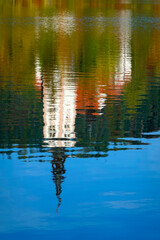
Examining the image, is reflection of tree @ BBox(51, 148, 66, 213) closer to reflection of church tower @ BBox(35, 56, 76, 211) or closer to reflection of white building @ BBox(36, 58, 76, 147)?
reflection of church tower @ BBox(35, 56, 76, 211)

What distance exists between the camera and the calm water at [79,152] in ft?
34.4

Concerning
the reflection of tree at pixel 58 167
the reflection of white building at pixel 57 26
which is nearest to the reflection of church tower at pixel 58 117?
the reflection of tree at pixel 58 167

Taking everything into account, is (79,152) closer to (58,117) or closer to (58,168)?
(58,168)

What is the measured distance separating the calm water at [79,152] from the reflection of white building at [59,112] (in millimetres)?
28

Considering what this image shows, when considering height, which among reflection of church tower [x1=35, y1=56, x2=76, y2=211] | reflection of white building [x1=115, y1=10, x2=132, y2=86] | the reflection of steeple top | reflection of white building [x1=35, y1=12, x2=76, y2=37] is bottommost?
the reflection of steeple top

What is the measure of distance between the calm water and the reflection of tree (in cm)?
2

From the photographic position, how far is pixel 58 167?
1358 centimetres

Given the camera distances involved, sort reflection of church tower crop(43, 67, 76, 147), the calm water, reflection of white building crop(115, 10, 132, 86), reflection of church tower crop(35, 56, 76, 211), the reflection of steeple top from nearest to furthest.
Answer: the calm water
the reflection of steeple top
reflection of church tower crop(35, 56, 76, 211)
reflection of church tower crop(43, 67, 76, 147)
reflection of white building crop(115, 10, 132, 86)

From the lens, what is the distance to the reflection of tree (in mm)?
12291

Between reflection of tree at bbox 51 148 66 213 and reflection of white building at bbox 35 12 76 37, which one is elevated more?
reflection of white building at bbox 35 12 76 37

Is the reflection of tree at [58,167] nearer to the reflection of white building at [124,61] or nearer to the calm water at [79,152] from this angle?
the calm water at [79,152]

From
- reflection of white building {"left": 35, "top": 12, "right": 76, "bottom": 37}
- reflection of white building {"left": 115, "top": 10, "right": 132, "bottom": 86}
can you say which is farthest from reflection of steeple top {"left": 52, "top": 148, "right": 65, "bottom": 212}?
reflection of white building {"left": 35, "top": 12, "right": 76, "bottom": 37}

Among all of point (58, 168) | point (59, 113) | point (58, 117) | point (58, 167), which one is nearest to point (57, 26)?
point (59, 113)

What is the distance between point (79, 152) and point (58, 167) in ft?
5.02
